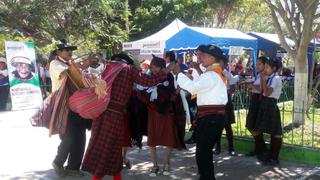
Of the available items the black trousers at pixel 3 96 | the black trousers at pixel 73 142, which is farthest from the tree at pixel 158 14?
the black trousers at pixel 73 142

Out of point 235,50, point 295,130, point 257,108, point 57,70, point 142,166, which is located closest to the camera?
point 57,70

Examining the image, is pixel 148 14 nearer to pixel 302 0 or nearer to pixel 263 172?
pixel 302 0

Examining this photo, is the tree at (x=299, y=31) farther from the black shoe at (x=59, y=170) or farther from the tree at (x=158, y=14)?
the tree at (x=158, y=14)

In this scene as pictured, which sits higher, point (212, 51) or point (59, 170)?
point (212, 51)

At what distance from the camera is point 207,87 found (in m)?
4.75

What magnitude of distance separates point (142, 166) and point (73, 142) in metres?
1.23

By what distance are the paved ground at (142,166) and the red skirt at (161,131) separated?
1.56ft

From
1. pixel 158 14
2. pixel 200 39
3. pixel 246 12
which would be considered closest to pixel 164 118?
pixel 200 39

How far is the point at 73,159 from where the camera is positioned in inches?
233

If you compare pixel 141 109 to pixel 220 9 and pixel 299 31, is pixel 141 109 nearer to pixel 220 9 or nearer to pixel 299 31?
pixel 299 31

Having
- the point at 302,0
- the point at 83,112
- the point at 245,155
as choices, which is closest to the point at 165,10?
the point at 302,0

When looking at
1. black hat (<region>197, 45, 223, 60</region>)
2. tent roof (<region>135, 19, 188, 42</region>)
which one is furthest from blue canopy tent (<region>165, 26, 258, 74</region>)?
black hat (<region>197, 45, 223, 60</region>)

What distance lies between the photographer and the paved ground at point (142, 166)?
6074 millimetres

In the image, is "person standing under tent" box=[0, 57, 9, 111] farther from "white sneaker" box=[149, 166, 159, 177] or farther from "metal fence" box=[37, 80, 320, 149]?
"white sneaker" box=[149, 166, 159, 177]
